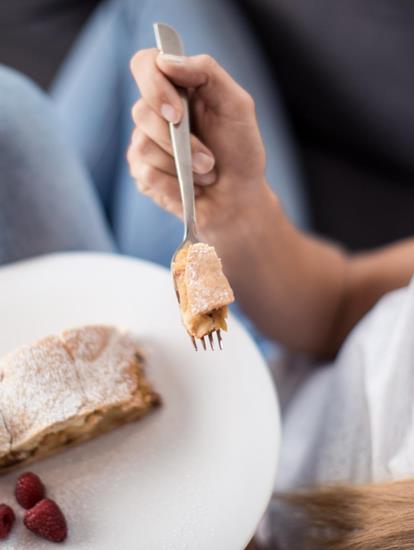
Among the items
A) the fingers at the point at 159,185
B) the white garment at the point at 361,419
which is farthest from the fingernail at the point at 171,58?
the white garment at the point at 361,419

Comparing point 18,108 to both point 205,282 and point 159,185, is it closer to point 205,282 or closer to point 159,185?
point 159,185

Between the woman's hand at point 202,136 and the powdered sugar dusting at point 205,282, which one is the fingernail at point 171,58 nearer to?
the woman's hand at point 202,136

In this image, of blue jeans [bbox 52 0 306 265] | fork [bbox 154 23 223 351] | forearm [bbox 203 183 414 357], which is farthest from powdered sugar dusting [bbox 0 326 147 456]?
blue jeans [bbox 52 0 306 265]

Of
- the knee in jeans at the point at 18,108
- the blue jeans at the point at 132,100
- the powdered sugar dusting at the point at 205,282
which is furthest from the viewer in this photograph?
the blue jeans at the point at 132,100

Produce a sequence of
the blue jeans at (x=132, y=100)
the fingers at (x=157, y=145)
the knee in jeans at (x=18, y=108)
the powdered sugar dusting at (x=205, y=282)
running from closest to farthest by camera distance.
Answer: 1. the powdered sugar dusting at (x=205, y=282)
2. the fingers at (x=157, y=145)
3. the knee in jeans at (x=18, y=108)
4. the blue jeans at (x=132, y=100)

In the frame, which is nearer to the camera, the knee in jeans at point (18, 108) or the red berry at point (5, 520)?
the red berry at point (5, 520)

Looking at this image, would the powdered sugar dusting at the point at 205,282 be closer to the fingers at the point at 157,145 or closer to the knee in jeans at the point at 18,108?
the fingers at the point at 157,145

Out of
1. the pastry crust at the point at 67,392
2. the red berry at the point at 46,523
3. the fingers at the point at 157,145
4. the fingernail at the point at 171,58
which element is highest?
the fingernail at the point at 171,58

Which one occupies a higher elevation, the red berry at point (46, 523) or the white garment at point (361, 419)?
the red berry at point (46, 523)
